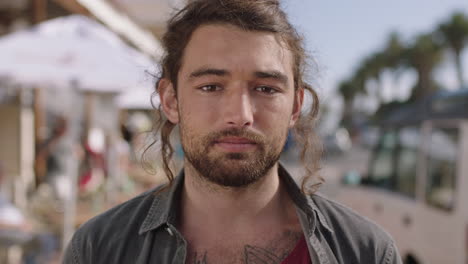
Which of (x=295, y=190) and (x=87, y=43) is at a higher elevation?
(x=87, y=43)

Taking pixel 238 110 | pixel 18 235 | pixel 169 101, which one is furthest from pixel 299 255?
pixel 18 235

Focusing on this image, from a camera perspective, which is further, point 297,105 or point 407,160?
point 407,160

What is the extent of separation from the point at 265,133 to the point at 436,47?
151 ft

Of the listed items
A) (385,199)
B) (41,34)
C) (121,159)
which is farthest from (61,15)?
(385,199)

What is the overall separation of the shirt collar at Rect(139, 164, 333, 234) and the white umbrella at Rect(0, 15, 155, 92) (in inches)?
115

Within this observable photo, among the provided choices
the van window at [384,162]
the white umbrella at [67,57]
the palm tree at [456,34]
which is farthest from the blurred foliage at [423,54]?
the white umbrella at [67,57]

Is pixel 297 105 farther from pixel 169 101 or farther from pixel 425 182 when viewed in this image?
pixel 425 182

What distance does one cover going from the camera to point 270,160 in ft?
5.80

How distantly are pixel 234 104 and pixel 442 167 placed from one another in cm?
334

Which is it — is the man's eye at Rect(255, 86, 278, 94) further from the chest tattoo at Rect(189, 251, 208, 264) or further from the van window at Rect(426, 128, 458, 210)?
the van window at Rect(426, 128, 458, 210)

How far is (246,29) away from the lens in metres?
1.81

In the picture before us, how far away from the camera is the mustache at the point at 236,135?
1.70 metres

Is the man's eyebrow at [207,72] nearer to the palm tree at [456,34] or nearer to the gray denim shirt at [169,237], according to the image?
the gray denim shirt at [169,237]

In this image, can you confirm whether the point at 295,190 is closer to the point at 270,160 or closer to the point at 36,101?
the point at 270,160
